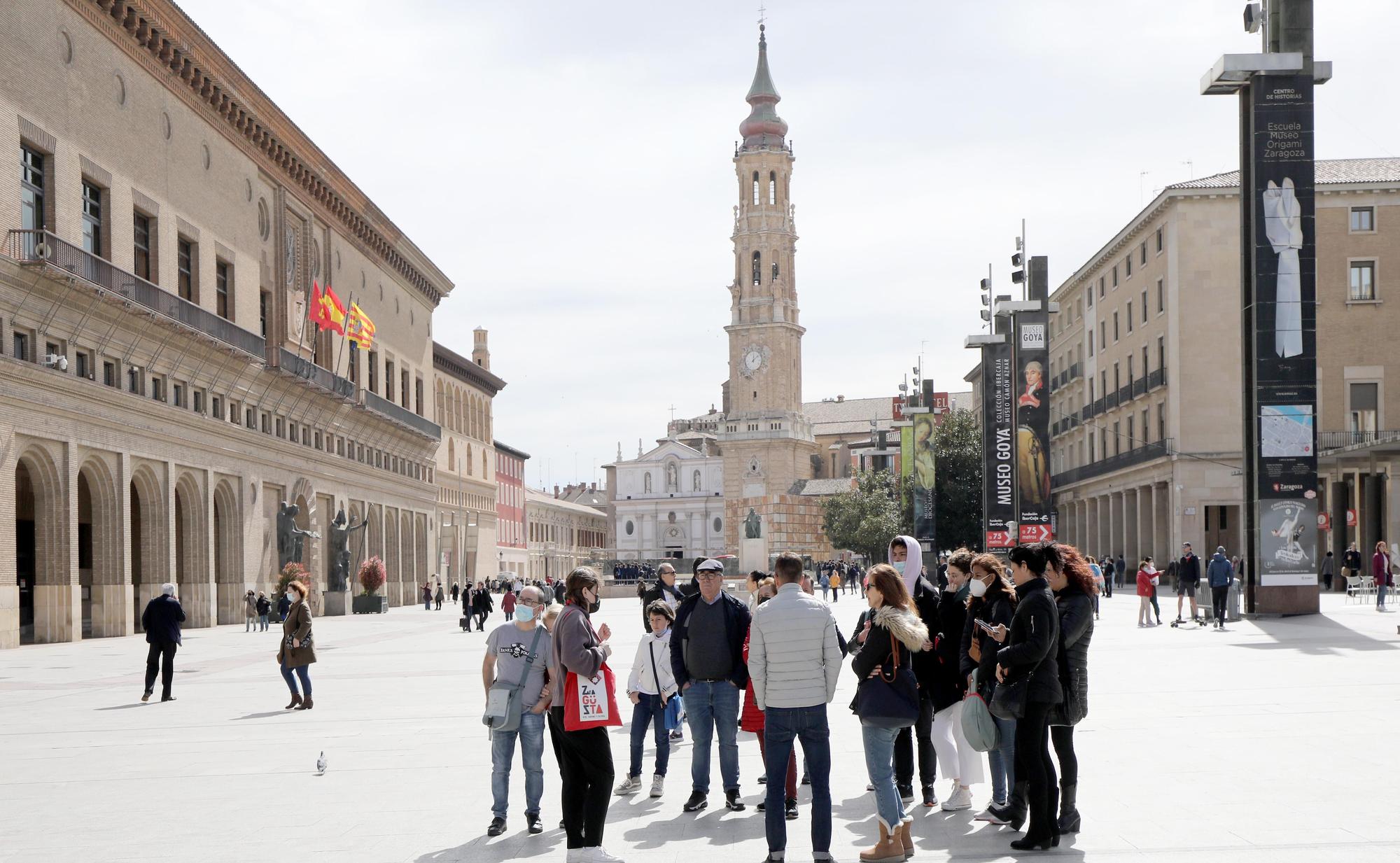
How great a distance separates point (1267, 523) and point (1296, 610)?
1.84 metres

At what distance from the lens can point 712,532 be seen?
507 ft

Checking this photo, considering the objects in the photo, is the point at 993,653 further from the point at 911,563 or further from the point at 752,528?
the point at 752,528

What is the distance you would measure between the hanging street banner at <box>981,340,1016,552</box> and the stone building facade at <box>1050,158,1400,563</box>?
11.2 metres

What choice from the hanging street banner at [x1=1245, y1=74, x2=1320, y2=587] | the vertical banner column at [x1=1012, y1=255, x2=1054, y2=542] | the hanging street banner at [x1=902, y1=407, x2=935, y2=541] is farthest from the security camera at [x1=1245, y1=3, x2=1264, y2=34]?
the hanging street banner at [x1=902, y1=407, x2=935, y2=541]

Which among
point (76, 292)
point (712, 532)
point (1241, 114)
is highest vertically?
point (1241, 114)

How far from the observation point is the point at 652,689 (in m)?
11.1

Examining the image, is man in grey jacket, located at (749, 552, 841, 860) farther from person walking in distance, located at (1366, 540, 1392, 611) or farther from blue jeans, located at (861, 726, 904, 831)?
person walking in distance, located at (1366, 540, 1392, 611)

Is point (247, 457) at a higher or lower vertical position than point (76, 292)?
lower

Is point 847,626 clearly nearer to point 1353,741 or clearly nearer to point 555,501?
point 1353,741

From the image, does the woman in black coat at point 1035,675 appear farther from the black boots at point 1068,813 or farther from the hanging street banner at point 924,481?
the hanging street banner at point 924,481

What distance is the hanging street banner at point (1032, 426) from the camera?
4194cm

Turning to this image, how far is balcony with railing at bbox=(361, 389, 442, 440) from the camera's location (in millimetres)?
61894

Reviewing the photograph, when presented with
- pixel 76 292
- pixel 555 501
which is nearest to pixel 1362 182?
pixel 76 292

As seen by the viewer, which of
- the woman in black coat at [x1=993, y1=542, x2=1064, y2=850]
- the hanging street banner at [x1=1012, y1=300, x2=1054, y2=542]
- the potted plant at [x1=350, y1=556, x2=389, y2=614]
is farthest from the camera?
the potted plant at [x1=350, y1=556, x2=389, y2=614]
